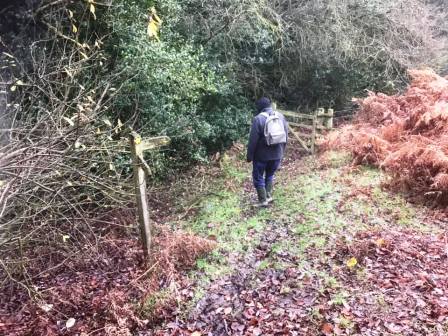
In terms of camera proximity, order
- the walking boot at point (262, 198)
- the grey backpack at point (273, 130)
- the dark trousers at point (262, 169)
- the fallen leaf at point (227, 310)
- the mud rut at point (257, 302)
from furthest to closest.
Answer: the walking boot at point (262, 198) → the dark trousers at point (262, 169) → the grey backpack at point (273, 130) → the fallen leaf at point (227, 310) → the mud rut at point (257, 302)

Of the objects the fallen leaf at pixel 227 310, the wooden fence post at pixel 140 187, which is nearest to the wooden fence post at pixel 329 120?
the wooden fence post at pixel 140 187

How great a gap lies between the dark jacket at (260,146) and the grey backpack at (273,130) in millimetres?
65

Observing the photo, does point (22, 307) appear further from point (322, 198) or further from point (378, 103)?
point (378, 103)

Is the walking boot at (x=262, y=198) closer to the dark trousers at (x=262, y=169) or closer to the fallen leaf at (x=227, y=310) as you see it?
the dark trousers at (x=262, y=169)

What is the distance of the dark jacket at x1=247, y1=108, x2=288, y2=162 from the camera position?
650cm

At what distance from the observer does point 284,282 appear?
4887mm

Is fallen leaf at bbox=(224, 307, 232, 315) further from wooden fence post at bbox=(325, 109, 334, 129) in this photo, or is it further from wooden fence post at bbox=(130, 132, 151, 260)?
wooden fence post at bbox=(325, 109, 334, 129)

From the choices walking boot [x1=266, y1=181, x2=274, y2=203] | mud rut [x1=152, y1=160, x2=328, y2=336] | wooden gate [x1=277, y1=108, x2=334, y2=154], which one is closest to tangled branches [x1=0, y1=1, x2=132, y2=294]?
mud rut [x1=152, y1=160, x2=328, y2=336]

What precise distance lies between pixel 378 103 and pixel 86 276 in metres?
8.00

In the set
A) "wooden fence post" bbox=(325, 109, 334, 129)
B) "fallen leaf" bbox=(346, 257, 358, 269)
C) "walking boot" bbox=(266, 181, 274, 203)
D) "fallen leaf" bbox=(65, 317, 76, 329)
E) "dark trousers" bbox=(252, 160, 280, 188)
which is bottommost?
"fallen leaf" bbox=(65, 317, 76, 329)

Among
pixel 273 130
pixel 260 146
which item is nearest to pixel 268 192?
pixel 260 146

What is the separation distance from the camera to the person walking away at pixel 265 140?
650cm

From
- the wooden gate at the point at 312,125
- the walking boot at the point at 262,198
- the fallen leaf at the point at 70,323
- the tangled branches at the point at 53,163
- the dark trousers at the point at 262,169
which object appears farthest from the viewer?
the wooden gate at the point at 312,125

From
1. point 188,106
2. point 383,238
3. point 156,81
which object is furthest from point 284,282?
point 188,106
